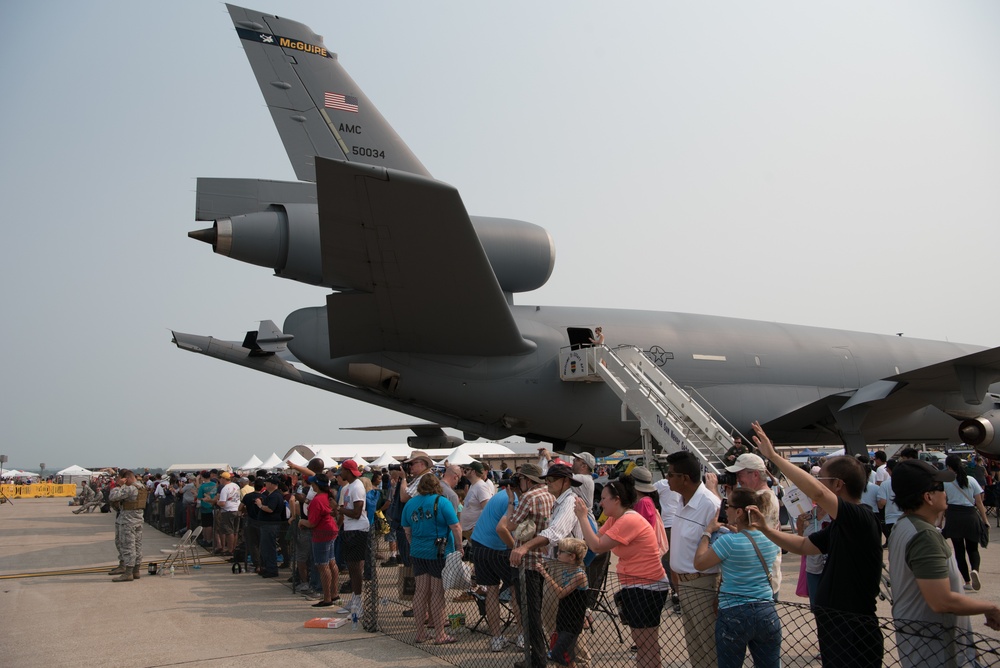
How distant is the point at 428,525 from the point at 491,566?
691 millimetres

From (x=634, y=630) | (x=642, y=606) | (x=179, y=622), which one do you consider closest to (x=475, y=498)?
(x=179, y=622)

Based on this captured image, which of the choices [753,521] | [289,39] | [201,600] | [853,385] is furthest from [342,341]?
[853,385]

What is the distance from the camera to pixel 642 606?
4789 millimetres

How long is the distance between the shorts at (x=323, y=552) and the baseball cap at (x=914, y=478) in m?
6.53

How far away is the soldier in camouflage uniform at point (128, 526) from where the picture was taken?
10914 mm

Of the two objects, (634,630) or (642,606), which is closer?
(642,606)

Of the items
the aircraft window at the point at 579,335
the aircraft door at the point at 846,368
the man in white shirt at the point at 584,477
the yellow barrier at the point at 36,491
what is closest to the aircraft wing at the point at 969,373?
the aircraft door at the point at 846,368

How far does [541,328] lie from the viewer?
585 inches

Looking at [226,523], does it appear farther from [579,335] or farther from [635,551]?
[635,551]

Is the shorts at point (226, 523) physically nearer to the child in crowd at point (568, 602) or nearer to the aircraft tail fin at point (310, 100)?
the aircraft tail fin at point (310, 100)

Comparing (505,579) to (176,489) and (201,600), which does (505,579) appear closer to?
(201,600)

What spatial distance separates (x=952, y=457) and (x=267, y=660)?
23.0ft

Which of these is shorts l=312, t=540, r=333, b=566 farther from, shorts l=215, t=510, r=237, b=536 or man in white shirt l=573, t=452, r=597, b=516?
shorts l=215, t=510, r=237, b=536

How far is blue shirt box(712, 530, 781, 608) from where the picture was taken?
161 inches
